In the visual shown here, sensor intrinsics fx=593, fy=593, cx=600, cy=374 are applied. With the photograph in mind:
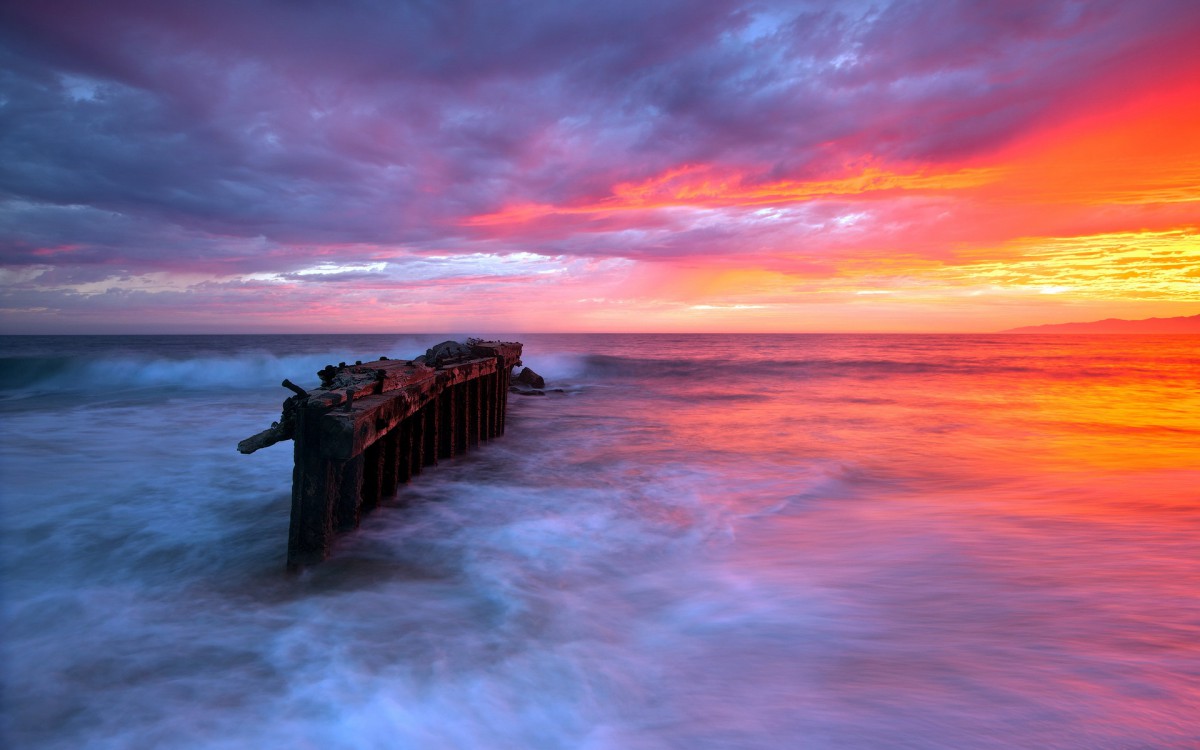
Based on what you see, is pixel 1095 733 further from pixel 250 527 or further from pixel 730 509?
pixel 250 527

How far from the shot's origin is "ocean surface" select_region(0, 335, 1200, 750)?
331cm

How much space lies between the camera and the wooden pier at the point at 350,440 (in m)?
4.65

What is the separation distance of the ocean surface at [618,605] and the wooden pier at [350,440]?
1.22 ft

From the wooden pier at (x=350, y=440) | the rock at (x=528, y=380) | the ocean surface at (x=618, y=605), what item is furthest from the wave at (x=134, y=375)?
the wooden pier at (x=350, y=440)

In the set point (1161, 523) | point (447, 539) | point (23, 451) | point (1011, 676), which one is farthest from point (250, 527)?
point (1161, 523)

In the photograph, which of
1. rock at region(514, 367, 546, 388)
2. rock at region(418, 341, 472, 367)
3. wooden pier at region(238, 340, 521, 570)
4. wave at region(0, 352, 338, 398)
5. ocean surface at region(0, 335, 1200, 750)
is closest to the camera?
ocean surface at region(0, 335, 1200, 750)

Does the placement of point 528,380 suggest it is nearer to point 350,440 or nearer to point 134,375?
point 350,440

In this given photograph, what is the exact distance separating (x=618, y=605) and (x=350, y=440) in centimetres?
254

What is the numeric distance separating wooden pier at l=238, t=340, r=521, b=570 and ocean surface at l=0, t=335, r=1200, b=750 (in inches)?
14.6

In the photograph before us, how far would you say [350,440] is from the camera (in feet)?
14.9

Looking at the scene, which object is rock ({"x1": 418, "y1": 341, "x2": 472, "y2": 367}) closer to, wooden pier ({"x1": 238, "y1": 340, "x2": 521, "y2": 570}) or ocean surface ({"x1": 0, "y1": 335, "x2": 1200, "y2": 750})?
wooden pier ({"x1": 238, "y1": 340, "x2": 521, "y2": 570})

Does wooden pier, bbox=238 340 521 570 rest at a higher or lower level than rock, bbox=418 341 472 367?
lower

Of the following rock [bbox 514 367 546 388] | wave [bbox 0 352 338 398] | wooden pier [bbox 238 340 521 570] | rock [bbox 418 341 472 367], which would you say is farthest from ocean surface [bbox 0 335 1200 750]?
wave [bbox 0 352 338 398]

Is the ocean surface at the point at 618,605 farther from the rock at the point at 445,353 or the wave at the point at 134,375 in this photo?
the wave at the point at 134,375
